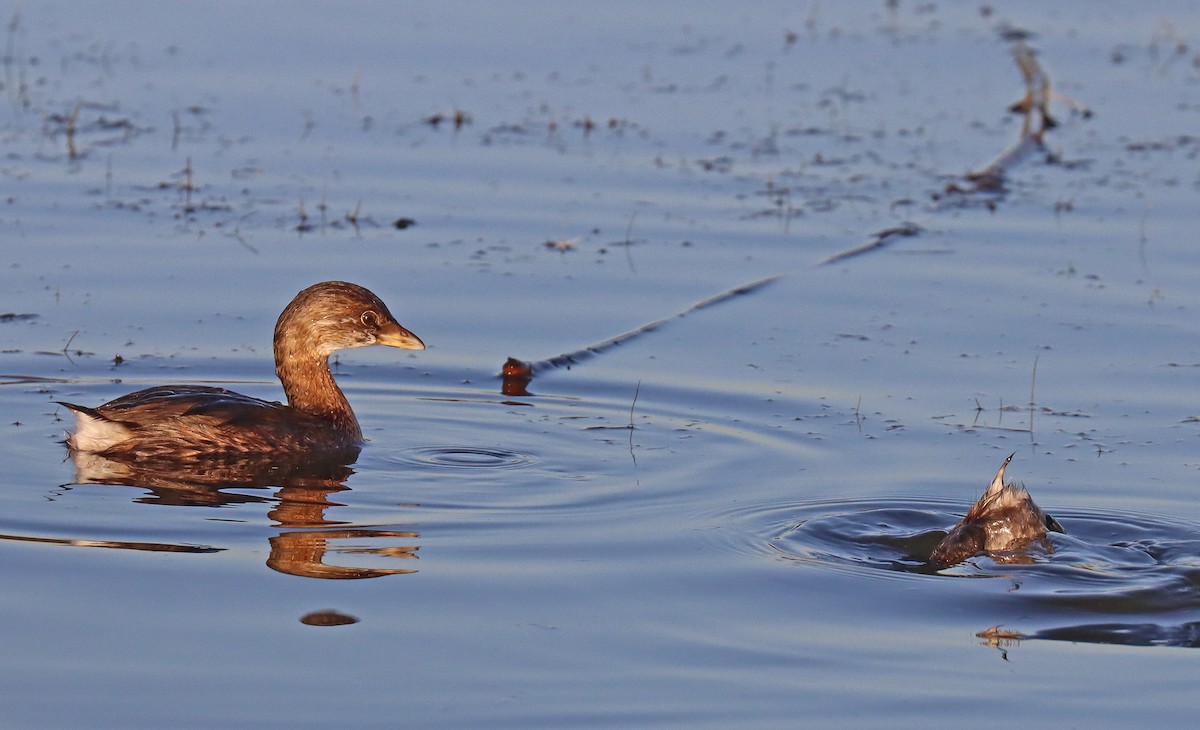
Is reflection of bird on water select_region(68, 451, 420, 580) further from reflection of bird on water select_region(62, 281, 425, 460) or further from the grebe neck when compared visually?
the grebe neck

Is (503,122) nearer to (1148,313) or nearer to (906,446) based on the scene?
(1148,313)

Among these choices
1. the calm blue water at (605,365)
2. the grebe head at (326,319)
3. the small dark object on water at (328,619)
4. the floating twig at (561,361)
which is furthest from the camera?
the floating twig at (561,361)

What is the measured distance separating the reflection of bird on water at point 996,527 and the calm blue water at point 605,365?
0.13m

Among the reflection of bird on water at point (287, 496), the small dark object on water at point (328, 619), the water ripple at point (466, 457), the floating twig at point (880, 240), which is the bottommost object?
the small dark object on water at point (328, 619)

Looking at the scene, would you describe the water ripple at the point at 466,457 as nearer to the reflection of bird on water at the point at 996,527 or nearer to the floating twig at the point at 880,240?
the reflection of bird on water at the point at 996,527

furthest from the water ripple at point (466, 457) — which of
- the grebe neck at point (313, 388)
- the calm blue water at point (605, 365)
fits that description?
the grebe neck at point (313, 388)

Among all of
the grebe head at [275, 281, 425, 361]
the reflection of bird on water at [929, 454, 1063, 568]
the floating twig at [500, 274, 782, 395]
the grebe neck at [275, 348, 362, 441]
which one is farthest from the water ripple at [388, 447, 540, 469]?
the reflection of bird on water at [929, 454, 1063, 568]

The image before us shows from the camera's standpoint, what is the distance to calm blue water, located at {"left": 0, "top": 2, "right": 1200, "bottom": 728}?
21.0ft

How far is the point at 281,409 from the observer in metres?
9.68

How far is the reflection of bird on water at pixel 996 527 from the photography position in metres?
7.49

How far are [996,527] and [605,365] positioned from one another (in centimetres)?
376

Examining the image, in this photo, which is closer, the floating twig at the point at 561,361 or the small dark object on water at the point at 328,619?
the small dark object on water at the point at 328,619

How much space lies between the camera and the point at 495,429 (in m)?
9.84

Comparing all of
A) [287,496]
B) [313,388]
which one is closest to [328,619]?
[287,496]
